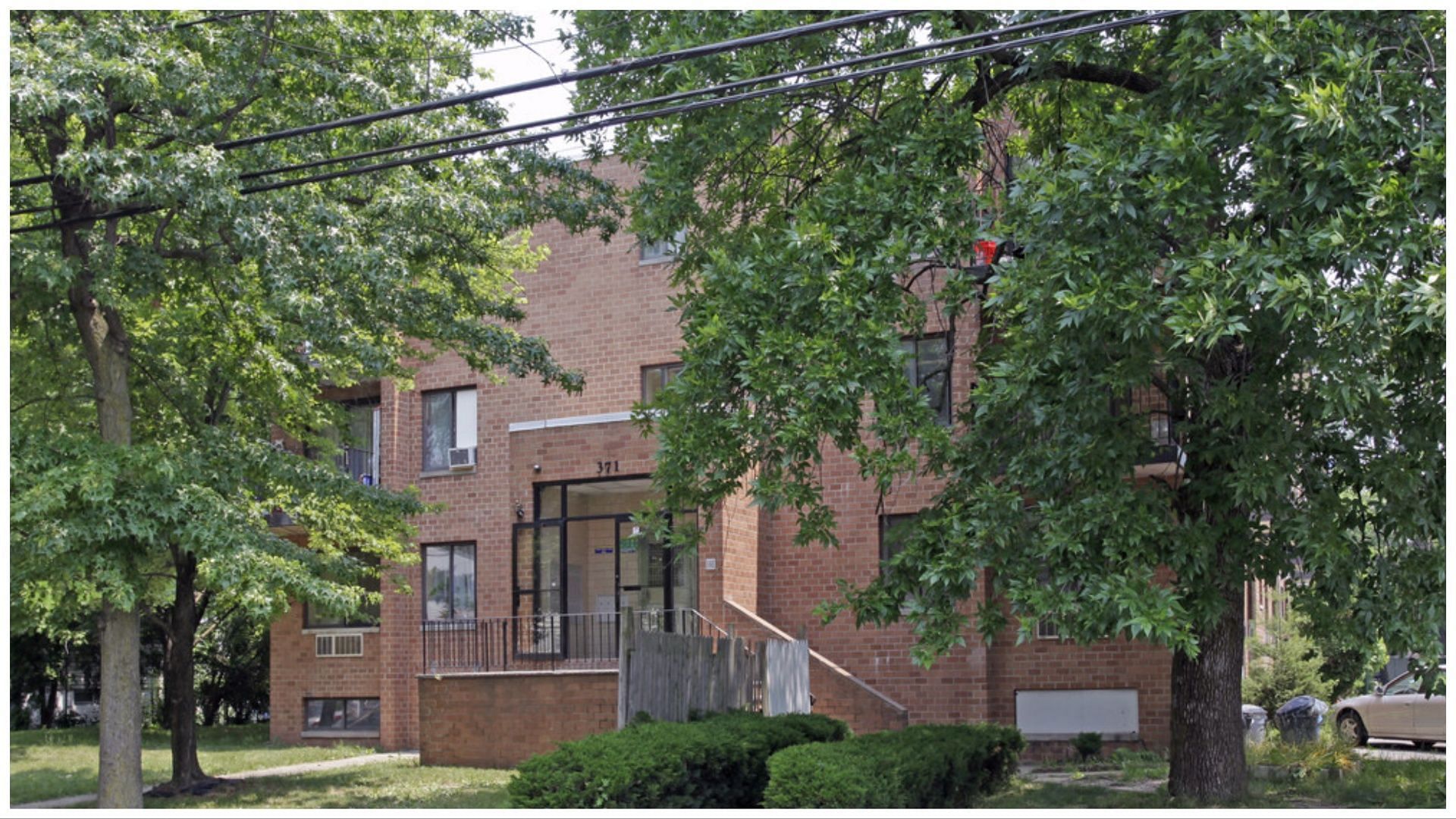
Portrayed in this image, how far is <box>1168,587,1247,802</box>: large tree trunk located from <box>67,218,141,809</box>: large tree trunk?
11.0m

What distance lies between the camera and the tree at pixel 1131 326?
9.94 m

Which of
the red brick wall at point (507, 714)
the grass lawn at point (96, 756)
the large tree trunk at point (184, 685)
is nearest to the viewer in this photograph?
the large tree trunk at point (184, 685)

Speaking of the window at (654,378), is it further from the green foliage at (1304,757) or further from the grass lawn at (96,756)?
the green foliage at (1304,757)

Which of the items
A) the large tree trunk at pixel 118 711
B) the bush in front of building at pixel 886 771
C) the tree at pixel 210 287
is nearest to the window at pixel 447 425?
the tree at pixel 210 287

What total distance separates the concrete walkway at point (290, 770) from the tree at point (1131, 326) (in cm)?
1026

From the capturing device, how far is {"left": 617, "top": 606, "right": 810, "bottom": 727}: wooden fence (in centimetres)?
1394

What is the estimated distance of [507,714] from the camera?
65.0 feet

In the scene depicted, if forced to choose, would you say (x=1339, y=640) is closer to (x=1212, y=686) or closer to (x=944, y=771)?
(x=1212, y=686)

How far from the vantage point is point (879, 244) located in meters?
11.7

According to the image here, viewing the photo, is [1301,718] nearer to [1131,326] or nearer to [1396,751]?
[1396,751]

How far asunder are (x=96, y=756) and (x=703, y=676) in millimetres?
14265

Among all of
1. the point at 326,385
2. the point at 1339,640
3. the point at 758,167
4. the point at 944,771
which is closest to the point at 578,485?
the point at 326,385

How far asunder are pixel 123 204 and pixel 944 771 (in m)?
10.1

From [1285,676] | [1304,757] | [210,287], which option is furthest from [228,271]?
[1285,676]
